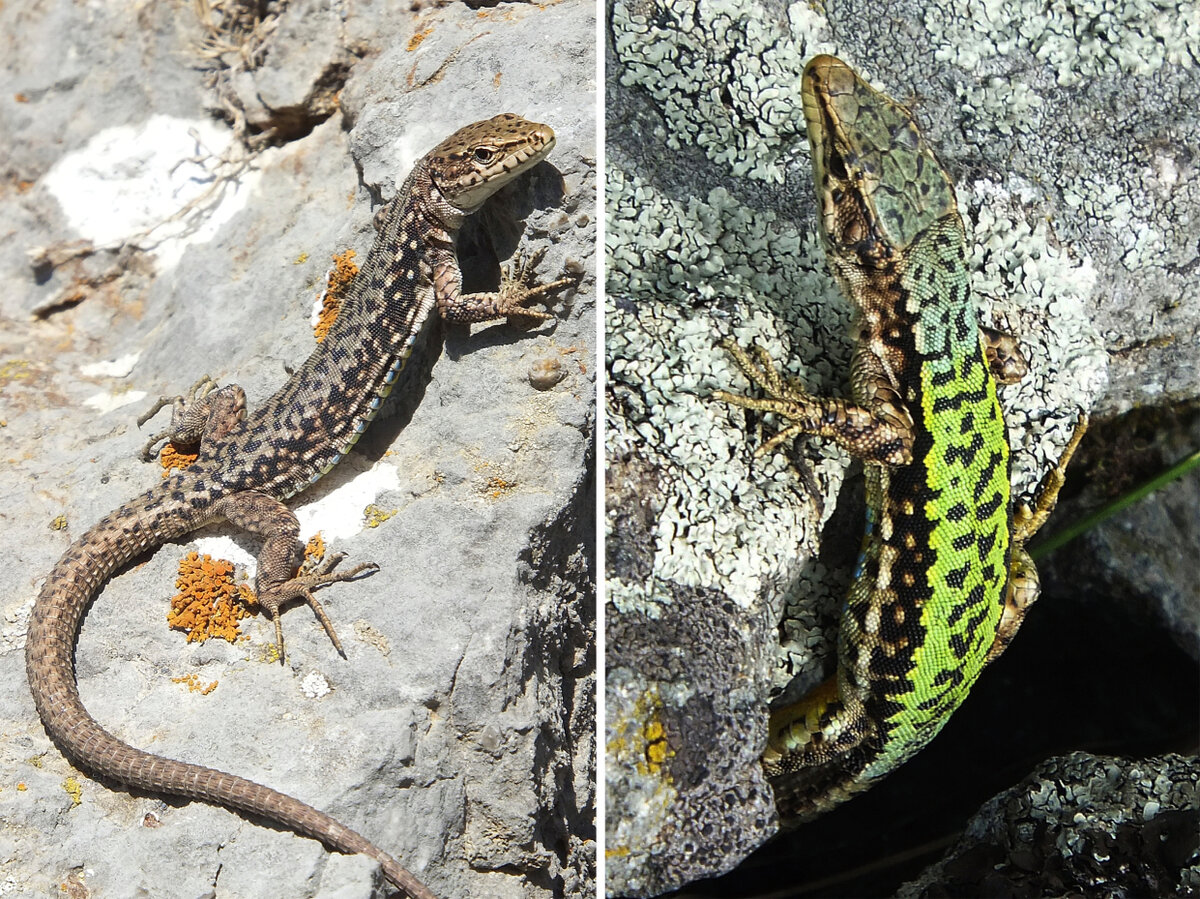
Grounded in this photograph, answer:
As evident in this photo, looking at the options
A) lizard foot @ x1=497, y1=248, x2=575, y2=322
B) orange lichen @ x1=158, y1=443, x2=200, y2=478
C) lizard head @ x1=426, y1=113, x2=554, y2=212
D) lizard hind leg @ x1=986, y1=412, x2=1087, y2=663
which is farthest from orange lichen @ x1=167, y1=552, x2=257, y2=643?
lizard hind leg @ x1=986, y1=412, x2=1087, y2=663

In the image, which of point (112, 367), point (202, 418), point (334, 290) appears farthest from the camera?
point (112, 367)

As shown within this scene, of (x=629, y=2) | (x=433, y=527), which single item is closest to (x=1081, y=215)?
(x=629, y=2)

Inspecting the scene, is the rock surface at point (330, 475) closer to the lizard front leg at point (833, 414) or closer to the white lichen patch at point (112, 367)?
the white lichen patch at point (112, 367)

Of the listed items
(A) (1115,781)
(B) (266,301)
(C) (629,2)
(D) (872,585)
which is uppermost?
(C) (629,2)

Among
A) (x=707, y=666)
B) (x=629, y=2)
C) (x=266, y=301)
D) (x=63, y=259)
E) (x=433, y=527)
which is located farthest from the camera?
(x=63, y=259)

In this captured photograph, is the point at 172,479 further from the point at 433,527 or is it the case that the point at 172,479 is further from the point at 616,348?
the point at 616,348

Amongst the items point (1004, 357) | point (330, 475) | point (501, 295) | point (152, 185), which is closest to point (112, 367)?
point (152, 185)

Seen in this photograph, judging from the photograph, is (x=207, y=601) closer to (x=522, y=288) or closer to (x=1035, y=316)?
(x=522, y=288)
